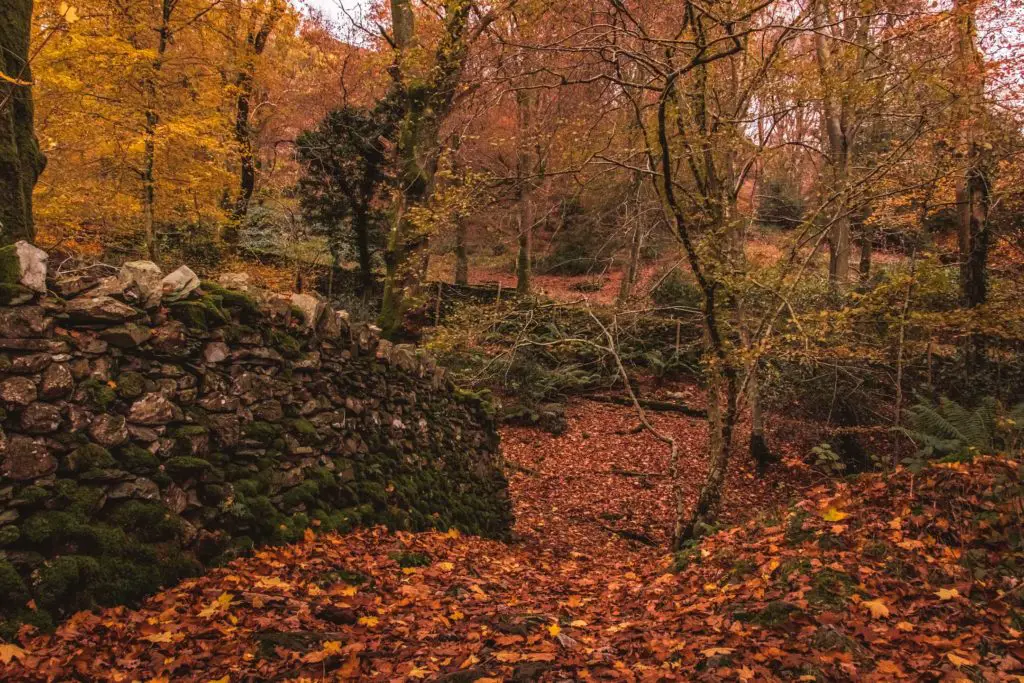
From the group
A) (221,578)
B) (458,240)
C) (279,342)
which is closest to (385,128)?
(458,240)

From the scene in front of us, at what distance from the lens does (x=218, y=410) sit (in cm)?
423

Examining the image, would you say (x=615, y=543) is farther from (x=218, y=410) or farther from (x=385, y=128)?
(x=385, y=128)

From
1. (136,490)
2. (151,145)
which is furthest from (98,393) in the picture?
(151,145)

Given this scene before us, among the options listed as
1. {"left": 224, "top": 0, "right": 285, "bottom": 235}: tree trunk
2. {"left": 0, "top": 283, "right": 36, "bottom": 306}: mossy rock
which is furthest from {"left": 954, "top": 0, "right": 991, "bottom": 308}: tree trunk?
{"left": 224, "top": 0, "right": 285, "bottom": 235}: tree trunk

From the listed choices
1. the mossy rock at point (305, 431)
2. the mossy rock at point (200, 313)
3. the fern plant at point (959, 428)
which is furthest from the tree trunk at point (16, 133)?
the fern plant at point (959, 428)

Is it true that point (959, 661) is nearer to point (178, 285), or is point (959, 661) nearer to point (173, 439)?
point (173, 439)

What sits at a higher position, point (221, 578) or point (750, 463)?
point (221, 578)

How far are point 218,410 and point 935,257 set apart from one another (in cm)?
866

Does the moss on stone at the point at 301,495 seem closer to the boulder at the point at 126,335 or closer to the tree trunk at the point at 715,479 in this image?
the boulder at the point at 126,335

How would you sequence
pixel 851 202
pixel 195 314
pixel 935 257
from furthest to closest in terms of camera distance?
pixel 935 257 < pixel 851 202 < pixel 195 314

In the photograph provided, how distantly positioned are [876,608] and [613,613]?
1.94m

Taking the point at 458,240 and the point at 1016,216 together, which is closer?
the point at 1016,216

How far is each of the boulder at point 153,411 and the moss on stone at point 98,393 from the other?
156mm

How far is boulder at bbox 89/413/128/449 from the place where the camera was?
134 inches
